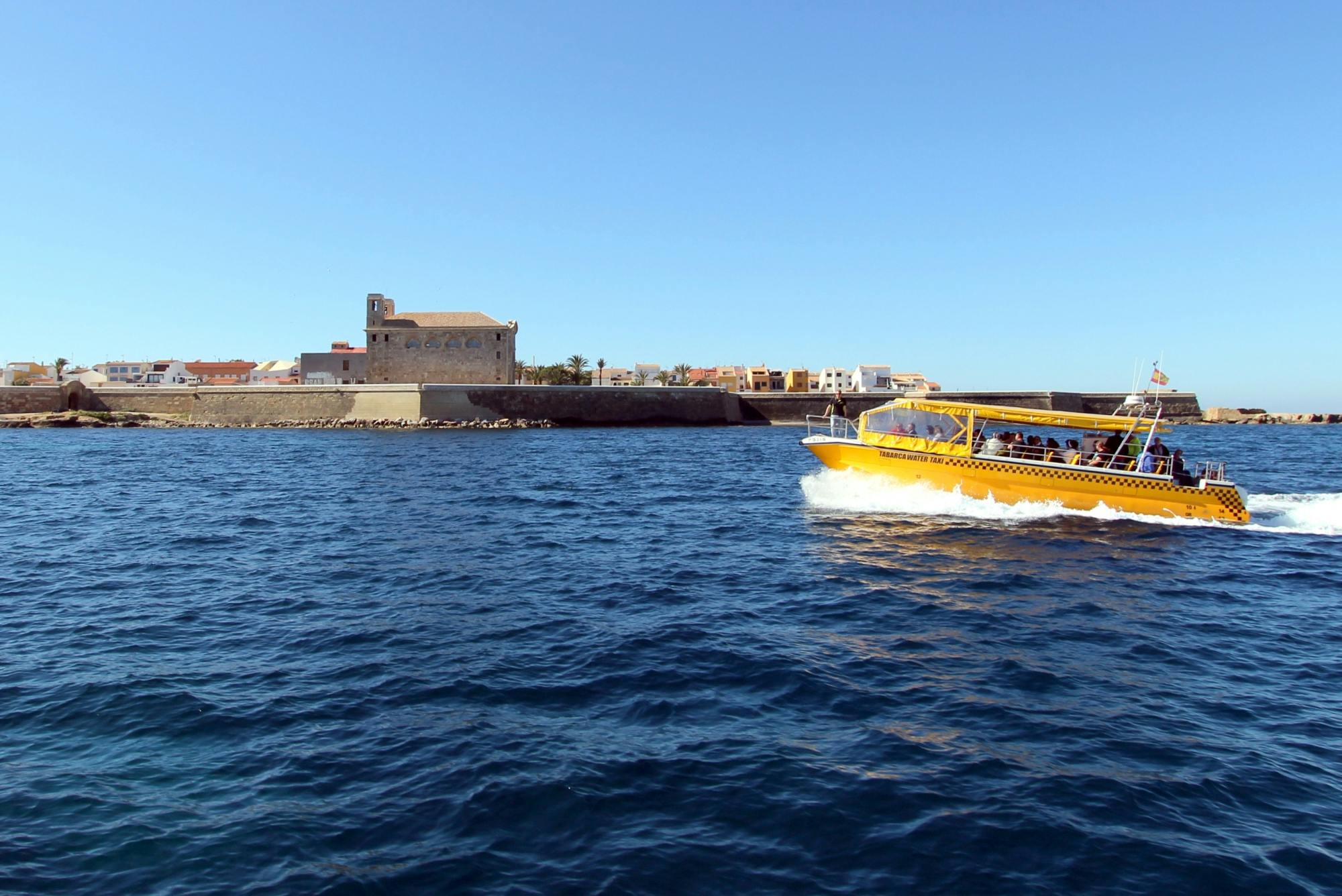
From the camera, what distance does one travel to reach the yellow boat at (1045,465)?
19469mm

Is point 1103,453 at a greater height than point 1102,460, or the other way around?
point 1103,453

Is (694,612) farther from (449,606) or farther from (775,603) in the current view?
(449,606)

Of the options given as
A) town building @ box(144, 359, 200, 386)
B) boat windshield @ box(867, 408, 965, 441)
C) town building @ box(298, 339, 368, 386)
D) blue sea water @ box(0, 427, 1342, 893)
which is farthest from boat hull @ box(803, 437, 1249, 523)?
town building @ box(144, 359, 200, 386)

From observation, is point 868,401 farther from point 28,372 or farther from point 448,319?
point 28,372

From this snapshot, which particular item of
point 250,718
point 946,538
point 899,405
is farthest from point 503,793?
point 899,405

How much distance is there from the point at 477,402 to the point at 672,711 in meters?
58.7

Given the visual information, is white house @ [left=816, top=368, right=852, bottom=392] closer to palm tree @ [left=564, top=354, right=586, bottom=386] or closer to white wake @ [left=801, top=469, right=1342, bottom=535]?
palm tree @ [left=564, top=354, right=586, bottom=386]

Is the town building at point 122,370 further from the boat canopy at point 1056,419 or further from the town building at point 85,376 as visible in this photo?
the boat canopy at point 1056,419

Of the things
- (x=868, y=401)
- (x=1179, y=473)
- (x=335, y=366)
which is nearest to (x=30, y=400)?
(x=335, y=366)

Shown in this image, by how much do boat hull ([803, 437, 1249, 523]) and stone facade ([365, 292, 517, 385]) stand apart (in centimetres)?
5733

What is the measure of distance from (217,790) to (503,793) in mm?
2198

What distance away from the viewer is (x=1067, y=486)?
19.9 meters

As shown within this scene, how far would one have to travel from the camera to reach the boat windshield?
21.0m

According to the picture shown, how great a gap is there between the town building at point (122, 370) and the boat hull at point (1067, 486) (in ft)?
467
